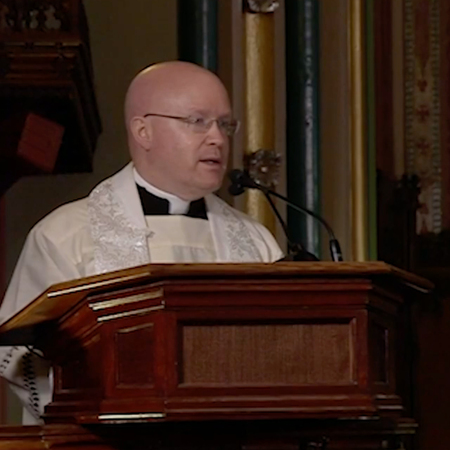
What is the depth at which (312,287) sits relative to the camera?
126 inches

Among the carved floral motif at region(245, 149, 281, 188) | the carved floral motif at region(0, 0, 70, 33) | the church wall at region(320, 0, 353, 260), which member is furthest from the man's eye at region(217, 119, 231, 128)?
the church wall at region(320, 0, 353, 260)

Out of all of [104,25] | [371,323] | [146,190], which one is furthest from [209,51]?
[371,323]

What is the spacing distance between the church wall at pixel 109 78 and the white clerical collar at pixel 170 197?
2.16 m

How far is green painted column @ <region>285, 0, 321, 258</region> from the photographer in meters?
6.33

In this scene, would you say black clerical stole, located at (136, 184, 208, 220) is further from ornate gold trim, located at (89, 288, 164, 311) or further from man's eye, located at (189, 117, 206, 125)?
ornate gold trim, located at (89, 288, 164, 311)

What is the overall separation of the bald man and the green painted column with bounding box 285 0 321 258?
2.10m

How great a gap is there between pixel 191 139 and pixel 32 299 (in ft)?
1.81

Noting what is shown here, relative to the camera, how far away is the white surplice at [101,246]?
393cm

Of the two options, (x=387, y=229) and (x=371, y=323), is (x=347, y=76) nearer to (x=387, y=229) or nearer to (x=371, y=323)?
(x=387, y=229)

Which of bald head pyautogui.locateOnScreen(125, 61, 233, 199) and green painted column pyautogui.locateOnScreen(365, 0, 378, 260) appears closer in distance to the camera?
bald head pyautogui.locateOnScreen(125, 61, 233, 199)

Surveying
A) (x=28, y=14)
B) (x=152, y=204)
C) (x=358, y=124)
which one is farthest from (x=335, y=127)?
(x=152, y=204)

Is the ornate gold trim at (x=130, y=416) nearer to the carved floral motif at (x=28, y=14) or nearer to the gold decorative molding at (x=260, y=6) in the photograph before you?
the carved floral motif at (x=28, y=14)

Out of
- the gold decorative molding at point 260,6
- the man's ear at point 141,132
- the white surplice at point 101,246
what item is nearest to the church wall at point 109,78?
the gold decorative molding at point 260,6

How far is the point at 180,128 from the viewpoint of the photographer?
4020 millimetres
